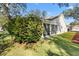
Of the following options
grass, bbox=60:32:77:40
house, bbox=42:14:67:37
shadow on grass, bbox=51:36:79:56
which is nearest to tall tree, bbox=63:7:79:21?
house, bbox=42:14:67:37

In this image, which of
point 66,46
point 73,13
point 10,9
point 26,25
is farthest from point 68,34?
point 10,9

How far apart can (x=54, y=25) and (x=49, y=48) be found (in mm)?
297

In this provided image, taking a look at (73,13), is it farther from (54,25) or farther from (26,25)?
(26,25)

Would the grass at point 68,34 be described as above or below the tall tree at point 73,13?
below

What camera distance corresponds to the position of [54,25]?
295 centimetres

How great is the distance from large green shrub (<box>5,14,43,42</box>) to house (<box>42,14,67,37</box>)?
8 cm

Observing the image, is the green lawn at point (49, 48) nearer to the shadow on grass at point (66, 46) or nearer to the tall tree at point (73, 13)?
the shadow on grass at point (66, 46)

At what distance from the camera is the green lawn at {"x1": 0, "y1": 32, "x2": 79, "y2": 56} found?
9.62 feet

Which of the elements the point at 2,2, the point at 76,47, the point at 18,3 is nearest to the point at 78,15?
the point at 76,47

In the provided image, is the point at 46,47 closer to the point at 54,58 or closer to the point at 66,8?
the point at 54,58

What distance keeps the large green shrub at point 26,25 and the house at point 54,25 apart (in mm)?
80

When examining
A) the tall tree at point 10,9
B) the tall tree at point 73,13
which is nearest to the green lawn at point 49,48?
the tall tree at point 73,13

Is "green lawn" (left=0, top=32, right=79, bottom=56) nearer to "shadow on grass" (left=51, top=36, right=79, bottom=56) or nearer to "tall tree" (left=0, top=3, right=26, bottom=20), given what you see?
"shadow on grass" (left=51, top=36, right=79, bottom=56)

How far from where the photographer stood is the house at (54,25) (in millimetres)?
2953
